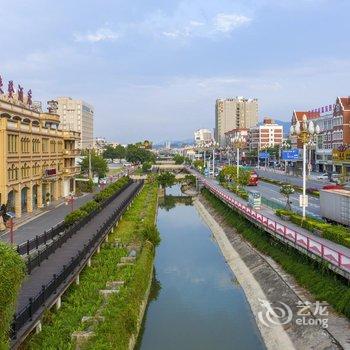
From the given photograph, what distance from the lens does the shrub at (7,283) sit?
11.8m

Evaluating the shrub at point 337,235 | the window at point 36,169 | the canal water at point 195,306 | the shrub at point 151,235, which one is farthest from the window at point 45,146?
the shrub at point 337,235

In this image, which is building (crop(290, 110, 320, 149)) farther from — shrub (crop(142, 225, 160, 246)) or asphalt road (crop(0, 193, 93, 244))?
shrub (crop(142, 225, 160, 246))

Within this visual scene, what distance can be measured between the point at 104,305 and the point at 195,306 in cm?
861

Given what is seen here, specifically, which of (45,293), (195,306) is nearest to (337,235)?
(195,306)

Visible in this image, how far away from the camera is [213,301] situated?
30.4m

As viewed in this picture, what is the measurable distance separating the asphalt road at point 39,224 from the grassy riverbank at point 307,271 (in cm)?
1923

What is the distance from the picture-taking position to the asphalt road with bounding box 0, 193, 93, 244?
40022mm

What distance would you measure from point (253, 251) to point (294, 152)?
7147cm

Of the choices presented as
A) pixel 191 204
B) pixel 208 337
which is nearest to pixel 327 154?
pixel 191 204

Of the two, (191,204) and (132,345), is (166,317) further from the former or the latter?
(191,204)

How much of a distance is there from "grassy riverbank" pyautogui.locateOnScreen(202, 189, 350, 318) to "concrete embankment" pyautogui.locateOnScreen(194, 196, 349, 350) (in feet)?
1.70

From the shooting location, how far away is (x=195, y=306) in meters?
29.4

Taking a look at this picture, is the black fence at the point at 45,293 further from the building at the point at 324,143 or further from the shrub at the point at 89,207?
the building at the point at 324,143

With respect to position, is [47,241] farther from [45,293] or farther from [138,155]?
[138,155]
